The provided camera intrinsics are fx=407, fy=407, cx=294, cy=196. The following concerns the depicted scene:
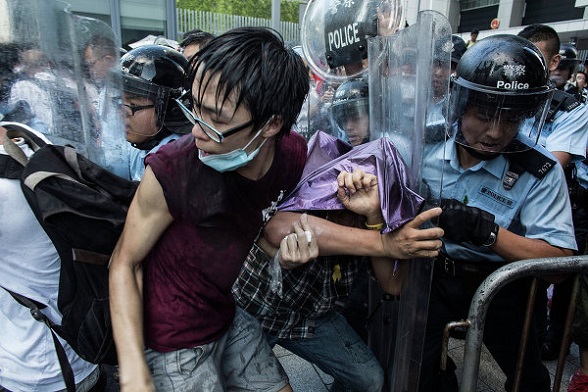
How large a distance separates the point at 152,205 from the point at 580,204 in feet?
10.6

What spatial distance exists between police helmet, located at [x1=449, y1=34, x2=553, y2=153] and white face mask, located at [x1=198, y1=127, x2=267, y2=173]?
106 centimetres

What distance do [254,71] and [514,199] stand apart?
135cm

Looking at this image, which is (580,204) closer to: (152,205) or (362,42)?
(362,42)

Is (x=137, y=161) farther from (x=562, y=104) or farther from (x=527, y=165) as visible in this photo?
(x=562, y=104)

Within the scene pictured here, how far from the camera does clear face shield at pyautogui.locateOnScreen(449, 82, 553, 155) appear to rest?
181 centimetres

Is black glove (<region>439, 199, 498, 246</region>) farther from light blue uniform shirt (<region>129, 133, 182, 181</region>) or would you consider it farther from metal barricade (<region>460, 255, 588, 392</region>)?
light blue uniform shirt (<region>129, 133, 182, 181</region>)

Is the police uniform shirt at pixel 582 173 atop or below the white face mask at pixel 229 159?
below

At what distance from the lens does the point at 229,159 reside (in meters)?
1.40

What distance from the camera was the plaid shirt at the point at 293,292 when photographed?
65.3 inches

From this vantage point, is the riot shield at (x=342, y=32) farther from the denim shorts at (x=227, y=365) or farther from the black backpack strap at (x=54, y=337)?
the black backpack strap at (x=54, y=337)

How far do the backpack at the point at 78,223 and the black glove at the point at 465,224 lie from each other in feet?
4.02

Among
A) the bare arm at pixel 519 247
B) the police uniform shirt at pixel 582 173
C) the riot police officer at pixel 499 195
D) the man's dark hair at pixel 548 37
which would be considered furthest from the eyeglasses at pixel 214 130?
the man's dark hair at pixel 548 37

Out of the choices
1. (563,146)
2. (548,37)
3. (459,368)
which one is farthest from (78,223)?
(548,37)

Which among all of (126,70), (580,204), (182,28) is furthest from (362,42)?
(182,28)
